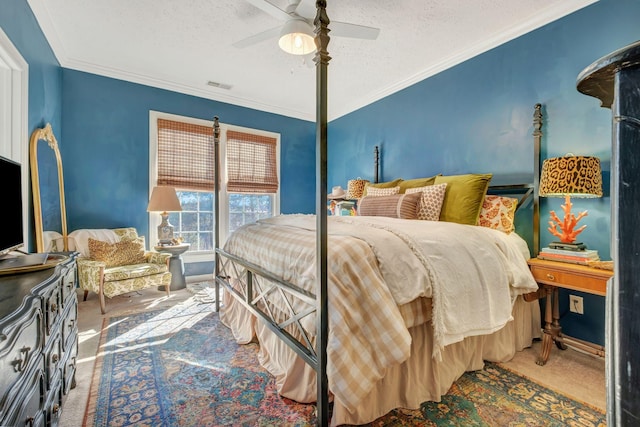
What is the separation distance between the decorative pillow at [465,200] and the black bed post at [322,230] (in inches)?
64.3

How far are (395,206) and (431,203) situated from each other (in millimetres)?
313

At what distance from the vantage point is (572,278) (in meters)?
1.92

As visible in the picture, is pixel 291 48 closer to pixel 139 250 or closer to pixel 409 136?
pixel 409 136

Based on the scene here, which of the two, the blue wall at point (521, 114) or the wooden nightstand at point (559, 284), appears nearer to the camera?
the wooden nightstand at point (559, 284)

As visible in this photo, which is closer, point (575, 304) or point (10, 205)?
point (10, 205)

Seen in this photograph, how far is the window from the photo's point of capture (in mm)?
4004

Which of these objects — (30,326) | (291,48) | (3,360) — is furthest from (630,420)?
(291,48)

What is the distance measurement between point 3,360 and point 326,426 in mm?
1203

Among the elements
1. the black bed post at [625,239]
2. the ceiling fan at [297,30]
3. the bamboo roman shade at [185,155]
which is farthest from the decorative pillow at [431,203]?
the bamboo roman shade at [185,155]

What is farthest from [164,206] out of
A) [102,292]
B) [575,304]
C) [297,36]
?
[575,304]

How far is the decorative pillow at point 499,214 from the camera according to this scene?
8.13 ft

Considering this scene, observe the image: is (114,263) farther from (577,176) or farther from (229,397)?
(577,176)

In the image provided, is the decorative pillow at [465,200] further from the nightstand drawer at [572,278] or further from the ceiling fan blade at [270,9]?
the ceiling fan blade at [270,9]

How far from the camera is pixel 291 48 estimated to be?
245 centimetres
